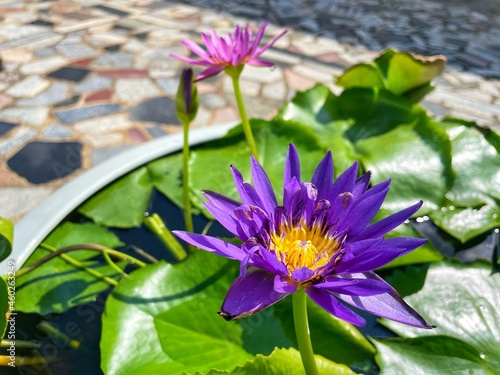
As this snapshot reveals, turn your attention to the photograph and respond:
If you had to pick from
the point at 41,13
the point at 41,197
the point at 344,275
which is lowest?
the point at 41,197

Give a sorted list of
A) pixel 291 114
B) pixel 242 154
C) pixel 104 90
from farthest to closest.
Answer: pixel 104 90, pixel 291 114, pixel 242 154

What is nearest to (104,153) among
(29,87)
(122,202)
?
(29,87)

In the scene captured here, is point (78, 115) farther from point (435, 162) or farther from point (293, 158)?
point (293, 158)

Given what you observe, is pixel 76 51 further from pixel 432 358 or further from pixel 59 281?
pixel 432 358

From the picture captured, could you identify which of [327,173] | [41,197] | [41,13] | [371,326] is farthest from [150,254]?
[41,13]

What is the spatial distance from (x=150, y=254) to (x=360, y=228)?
0.56m

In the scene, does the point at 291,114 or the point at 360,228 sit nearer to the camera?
the point at 360,228

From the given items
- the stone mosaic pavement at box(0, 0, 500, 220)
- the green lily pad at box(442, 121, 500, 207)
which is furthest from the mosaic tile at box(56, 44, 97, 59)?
the green lily pad at box(442, 121, 500, 207)

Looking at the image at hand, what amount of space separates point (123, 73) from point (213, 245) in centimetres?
214

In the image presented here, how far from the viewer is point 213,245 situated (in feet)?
1.32

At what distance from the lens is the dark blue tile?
1908 mm

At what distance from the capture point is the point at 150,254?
919mm

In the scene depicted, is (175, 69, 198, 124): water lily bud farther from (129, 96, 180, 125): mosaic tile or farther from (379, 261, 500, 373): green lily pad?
(129, 96, 180, 125): mosaic tile

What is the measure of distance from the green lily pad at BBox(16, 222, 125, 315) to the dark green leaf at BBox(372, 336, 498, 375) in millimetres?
462
